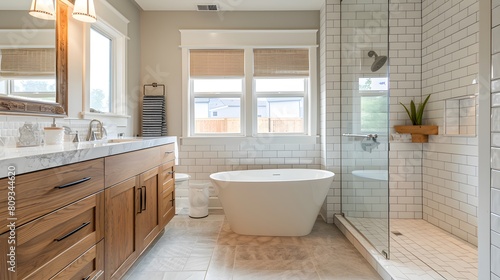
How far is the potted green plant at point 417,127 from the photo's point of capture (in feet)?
9.01

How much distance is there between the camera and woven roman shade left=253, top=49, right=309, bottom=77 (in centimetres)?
334

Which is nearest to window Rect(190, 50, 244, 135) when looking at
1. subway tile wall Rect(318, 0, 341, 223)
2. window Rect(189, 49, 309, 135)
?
window Rect(189, 49, 309, 135)

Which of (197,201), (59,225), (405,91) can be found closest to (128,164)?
(59,225)

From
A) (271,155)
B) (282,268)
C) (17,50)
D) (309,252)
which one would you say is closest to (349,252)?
(309,252)

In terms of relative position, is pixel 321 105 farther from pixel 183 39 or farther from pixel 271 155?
pixel 183 39

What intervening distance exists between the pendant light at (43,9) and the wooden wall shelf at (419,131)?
11.4 feet

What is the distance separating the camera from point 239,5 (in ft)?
10.4

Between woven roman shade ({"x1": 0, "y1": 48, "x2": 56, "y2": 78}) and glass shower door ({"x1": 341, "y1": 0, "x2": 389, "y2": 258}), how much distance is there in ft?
8.32

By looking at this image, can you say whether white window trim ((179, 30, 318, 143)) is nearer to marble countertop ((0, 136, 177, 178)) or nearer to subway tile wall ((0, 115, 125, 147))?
subway tile wall ((0, 115, 125, 147))

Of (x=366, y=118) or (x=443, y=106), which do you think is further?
(x=443, y=106)

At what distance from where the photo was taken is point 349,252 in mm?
2260

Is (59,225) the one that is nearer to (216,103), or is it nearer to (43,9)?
(43,9)

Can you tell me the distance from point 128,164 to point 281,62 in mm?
2413

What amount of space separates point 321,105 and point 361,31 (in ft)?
3.34
